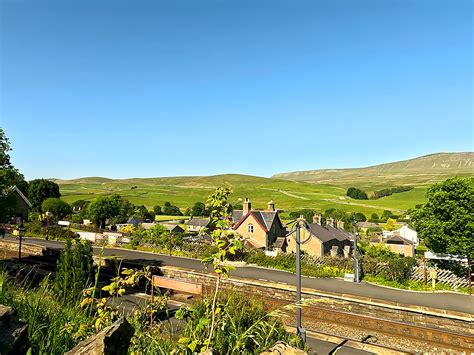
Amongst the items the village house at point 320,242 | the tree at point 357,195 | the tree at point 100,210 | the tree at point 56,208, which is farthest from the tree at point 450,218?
the tree at point 357,195

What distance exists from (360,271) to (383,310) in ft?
32.3

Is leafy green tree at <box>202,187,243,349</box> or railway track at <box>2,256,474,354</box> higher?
leafy green tree at <box>202,187,243,349</box>

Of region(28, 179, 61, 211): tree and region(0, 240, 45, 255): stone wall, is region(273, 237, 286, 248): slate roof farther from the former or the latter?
region(28, 179, 61, 211): tree

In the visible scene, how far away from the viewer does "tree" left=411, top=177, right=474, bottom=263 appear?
21750 mm

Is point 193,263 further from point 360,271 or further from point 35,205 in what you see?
point 35,205

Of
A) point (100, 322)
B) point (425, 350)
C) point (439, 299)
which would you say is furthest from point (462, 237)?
point (100, 322)

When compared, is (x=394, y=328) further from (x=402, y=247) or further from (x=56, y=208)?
(x=56, y=208)

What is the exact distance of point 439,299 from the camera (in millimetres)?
18594

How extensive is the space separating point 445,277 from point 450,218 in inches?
160

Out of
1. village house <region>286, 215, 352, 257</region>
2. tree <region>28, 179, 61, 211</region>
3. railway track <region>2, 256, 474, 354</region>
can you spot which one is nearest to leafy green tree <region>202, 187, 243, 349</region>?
railway track <region>2, 256, 474, 354</region>

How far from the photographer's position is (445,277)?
22547mm

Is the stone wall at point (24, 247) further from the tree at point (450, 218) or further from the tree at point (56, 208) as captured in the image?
the tree at point (450, 218)

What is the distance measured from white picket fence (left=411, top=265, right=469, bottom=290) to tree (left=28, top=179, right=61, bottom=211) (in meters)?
67.8

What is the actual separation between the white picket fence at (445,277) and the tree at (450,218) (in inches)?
57.0
